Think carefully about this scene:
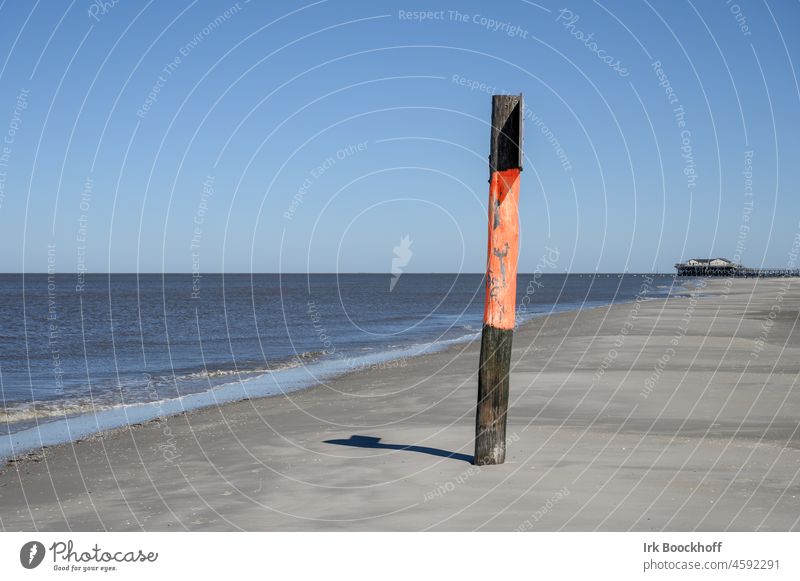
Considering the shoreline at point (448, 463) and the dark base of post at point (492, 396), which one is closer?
the shoreline at point (448, 463)

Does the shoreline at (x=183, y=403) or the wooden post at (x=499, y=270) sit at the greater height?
the wooden post at (x=499, y=270)

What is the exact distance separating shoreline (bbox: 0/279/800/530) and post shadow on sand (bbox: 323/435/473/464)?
3 centimetres

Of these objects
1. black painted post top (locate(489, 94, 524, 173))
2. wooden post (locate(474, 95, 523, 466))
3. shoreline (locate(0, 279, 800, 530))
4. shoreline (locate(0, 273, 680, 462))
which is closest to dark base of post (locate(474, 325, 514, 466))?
wooden post (locate(474, 95, 523, 466))

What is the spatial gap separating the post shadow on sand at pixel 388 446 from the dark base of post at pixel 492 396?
40cm

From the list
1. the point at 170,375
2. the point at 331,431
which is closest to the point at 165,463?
the point at 331,431

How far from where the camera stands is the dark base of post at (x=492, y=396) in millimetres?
8945

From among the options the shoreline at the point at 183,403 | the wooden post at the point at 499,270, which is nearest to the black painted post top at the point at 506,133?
the wooden post at the point at 499,270

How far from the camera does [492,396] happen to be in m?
8.98

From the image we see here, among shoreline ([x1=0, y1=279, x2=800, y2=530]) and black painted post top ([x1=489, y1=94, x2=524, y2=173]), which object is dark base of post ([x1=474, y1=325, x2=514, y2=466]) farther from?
black painted post top ([x1=489, y1=94, x2=524, y2=173])

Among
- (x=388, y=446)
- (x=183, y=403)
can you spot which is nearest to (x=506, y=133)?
(x=388, y=446)

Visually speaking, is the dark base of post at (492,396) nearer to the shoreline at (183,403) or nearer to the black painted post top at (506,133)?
the black painted post top at (506,133)

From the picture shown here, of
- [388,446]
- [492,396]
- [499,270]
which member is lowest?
[388,446]

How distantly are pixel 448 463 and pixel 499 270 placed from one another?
246cm

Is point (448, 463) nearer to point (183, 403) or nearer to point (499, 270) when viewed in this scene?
point (499, 270)
